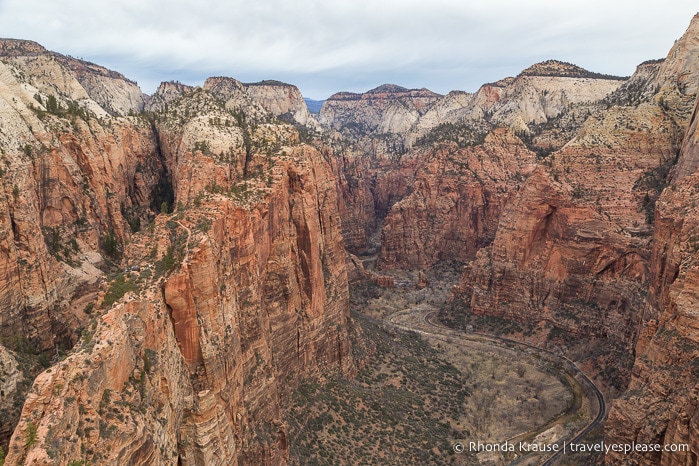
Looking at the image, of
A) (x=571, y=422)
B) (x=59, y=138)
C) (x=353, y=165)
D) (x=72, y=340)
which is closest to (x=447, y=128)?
(x=353, y=165)

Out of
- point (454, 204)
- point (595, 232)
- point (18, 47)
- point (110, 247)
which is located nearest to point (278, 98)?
point (18, 47)

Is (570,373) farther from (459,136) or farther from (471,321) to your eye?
(459,136)

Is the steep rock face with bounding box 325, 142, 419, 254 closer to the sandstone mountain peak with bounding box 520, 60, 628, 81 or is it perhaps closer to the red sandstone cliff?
the sandstone mountain peak with bounding box 520, 60, 628, 81

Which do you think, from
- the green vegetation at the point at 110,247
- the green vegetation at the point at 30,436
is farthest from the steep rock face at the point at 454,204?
the green vegetation at the point at 30,436

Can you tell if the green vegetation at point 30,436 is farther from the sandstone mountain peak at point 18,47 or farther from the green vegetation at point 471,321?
the sandstone mountain peak at point 18,47

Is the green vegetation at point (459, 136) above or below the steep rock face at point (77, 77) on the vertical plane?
below

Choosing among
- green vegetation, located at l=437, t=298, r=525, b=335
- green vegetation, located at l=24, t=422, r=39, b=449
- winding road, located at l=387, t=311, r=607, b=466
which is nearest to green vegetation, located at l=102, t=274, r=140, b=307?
green vegetation, located at l=24, t=422, r=39, b=449

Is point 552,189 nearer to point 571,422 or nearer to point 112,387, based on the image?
point 571,422
